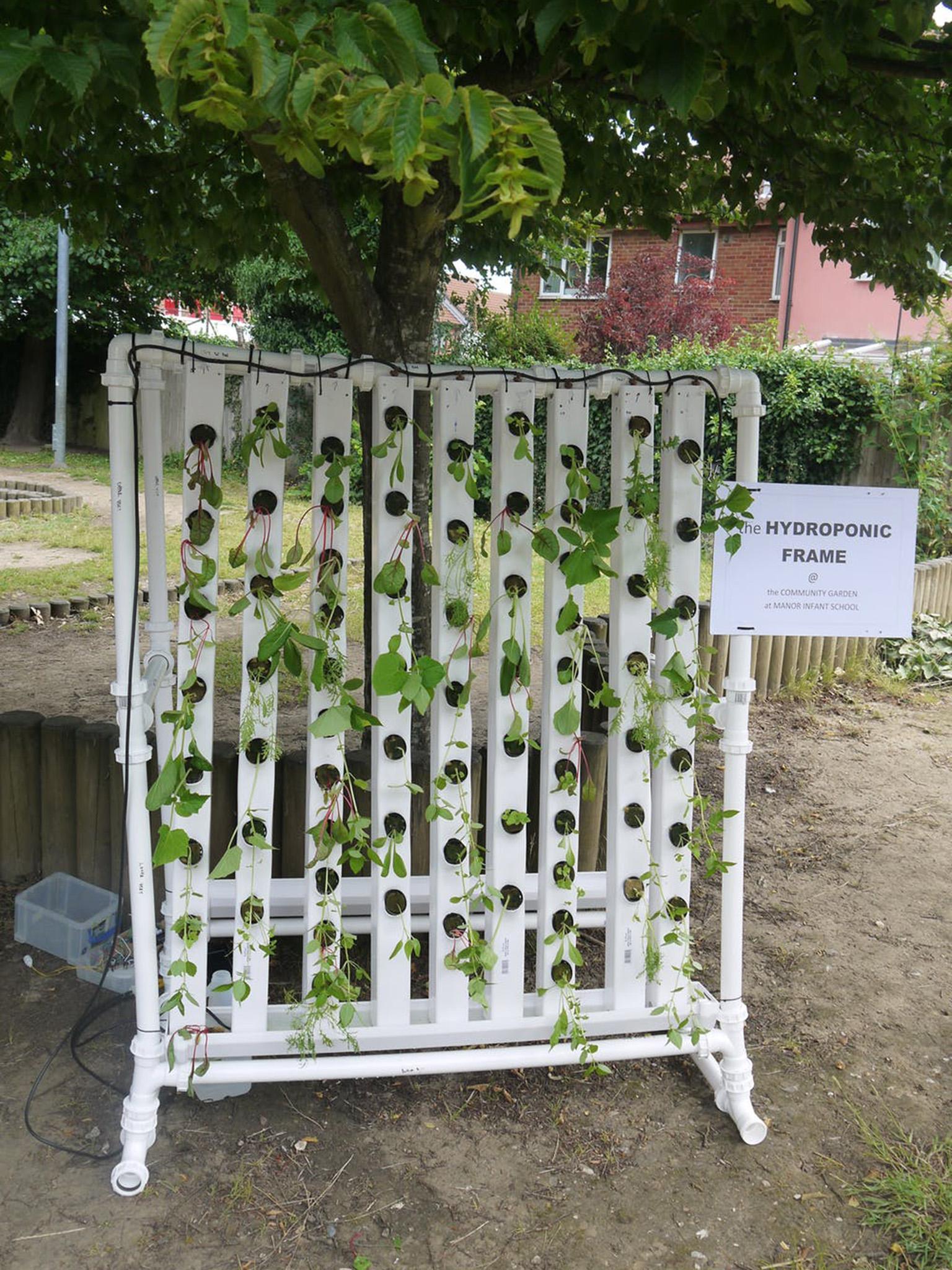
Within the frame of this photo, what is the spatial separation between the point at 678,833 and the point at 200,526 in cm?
143

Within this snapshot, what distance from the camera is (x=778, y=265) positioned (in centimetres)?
2002

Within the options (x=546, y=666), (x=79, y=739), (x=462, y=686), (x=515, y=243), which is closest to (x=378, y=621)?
(x=462, y=686)

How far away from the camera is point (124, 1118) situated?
7.87ft

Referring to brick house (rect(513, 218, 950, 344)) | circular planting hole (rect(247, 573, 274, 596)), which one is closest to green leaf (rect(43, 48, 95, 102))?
circular planting hole (rect(247, 573, 274, 596))

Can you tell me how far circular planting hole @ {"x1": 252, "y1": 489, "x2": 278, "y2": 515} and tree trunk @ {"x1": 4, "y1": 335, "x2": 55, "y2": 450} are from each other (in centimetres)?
1955

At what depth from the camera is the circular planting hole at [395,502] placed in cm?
242

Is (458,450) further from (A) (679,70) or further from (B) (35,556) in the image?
(B) (35,556)

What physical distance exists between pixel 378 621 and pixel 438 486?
353 mm

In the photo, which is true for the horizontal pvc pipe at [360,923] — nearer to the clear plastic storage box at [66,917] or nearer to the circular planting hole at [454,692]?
the clear plastic storage box at [66,917]

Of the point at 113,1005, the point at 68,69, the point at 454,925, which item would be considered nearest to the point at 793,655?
the point at 454,925

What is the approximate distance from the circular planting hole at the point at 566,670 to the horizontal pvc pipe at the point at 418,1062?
93cm

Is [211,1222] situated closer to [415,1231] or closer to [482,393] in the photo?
[415,1231]

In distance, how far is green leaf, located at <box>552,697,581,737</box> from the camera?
99.7 inches

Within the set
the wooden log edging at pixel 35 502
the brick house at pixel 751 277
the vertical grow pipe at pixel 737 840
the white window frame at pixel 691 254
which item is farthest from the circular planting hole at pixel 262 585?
the white window frame at pixel 691 254
